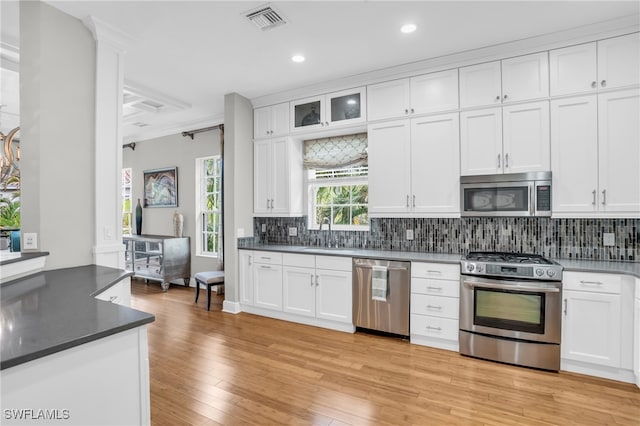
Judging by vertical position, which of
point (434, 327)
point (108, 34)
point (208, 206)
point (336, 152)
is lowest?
point (434, 327)

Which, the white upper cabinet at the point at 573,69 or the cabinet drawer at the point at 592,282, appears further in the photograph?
the white upper cabinet at the point at 573,69

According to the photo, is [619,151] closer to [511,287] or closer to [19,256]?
[511,287]

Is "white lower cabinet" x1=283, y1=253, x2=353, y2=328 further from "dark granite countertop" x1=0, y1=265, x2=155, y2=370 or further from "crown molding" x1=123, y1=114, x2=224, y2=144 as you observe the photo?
"crown molding" x1=123, y1=114, x2=224, y2=144

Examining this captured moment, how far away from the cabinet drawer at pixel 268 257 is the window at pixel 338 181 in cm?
73

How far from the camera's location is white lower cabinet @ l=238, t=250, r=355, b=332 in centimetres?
352

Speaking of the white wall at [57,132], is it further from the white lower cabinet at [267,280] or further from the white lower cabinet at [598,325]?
the white lower cabinet at [598,325]

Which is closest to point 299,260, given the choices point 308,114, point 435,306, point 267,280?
point 267,280

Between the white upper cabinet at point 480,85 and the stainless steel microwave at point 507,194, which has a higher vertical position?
the white upper cabinet at point 480,85

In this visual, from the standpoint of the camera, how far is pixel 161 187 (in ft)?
20.0

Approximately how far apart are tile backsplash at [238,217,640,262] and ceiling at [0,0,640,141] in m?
1.74

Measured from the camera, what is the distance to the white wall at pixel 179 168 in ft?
18.2

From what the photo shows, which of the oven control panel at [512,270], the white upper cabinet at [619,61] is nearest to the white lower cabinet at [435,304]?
the oven control panel at [512,270]

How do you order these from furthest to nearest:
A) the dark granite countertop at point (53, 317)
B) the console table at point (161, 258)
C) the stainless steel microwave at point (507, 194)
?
the console table at point (161, 258)
the stainless steel microwave at point (507, 194)
the dark granite countertop at point (53, 317)

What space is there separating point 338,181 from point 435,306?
6.38ft
